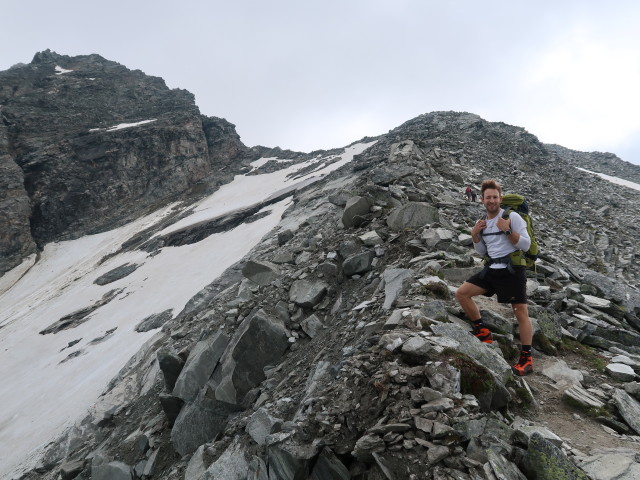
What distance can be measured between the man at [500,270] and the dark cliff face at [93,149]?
6812 cm

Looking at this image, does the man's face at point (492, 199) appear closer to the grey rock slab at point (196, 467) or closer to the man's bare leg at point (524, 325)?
the man's bare leg at point (524, 325)

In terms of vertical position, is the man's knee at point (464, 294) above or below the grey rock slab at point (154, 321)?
above

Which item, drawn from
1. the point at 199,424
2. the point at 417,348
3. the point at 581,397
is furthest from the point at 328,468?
the point at 199,424

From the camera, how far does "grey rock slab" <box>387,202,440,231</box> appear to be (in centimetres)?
947

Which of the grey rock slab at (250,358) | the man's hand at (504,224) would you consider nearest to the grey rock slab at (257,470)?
the grey rock slab at (250,358)

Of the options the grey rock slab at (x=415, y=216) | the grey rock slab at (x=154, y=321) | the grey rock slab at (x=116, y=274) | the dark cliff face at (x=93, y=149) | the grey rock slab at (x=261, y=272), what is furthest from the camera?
the dark cliff face at (x=93, y=149)

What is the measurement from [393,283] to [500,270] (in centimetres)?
207

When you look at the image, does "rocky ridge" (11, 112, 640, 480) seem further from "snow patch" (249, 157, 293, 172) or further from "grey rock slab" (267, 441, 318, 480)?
"snow patch" (249, 157, 293, 172)

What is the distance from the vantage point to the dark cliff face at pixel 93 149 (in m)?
61.8

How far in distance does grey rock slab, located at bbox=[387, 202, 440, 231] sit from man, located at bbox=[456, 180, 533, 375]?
147 inches

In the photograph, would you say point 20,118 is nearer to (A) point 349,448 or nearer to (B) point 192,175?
(B) point 192,175

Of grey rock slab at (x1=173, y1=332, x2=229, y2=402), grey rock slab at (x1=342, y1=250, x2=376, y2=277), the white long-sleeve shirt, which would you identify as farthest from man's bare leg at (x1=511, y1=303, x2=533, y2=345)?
grey rock slab at (x1=173, y1=332, x2=229, y2=402)

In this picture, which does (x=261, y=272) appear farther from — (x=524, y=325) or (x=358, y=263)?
(x=524, y=325)

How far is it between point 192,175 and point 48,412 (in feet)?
210
